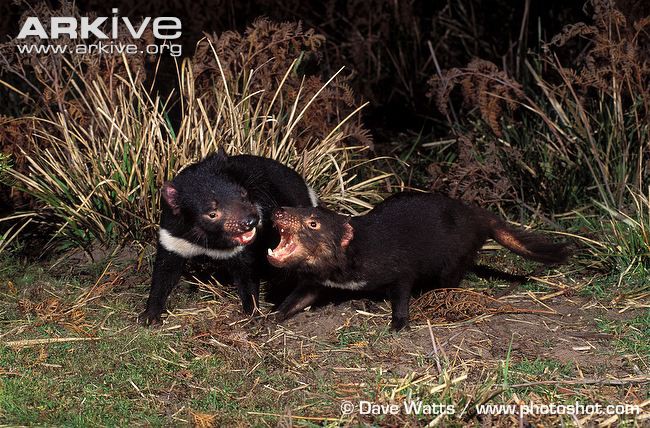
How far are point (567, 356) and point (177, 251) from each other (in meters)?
1.88

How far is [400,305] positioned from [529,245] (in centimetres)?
84

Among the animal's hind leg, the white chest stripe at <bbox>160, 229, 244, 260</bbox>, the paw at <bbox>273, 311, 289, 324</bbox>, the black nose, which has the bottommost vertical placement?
the paw at <bbox>273, 311, 289, 324</bbox>

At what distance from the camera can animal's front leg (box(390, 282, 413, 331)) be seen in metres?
4.54

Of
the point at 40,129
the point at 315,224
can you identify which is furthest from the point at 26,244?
the point at 315,224

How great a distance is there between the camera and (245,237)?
4.60 meters

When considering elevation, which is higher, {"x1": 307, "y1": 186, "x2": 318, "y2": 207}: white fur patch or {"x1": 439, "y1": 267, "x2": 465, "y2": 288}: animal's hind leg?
{"x1": 307, "y1": 186, "x2": 318, "y2": 207}: white fur patch

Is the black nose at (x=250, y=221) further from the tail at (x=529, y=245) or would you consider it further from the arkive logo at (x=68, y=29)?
the arkive logo at (x=68, y=29)

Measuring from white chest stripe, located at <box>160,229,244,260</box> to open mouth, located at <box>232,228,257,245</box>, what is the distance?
11 cm

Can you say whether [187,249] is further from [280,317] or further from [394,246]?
[394,246]

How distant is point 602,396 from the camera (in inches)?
150

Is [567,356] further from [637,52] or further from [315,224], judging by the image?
[637,52]

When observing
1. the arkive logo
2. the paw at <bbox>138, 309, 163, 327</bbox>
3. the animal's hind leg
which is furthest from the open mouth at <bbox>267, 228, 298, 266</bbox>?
the arkive logo

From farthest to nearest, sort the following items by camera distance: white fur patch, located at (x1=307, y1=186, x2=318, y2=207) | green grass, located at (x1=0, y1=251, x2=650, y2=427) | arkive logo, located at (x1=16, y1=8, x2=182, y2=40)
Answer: arkive logo, located at (x1=16, y1=8, x2=182, y2=40) < white fur patch, located at (x1=307, y1=186, x2=318, y2=207) < green grass, located at (x1=0, y1=251, x2=650, y2=427)

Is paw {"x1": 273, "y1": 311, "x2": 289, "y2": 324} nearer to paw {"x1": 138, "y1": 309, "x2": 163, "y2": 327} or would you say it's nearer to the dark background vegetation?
paw {"x1": 138, "y1": 309, "x2": 163, "y2": 327}
